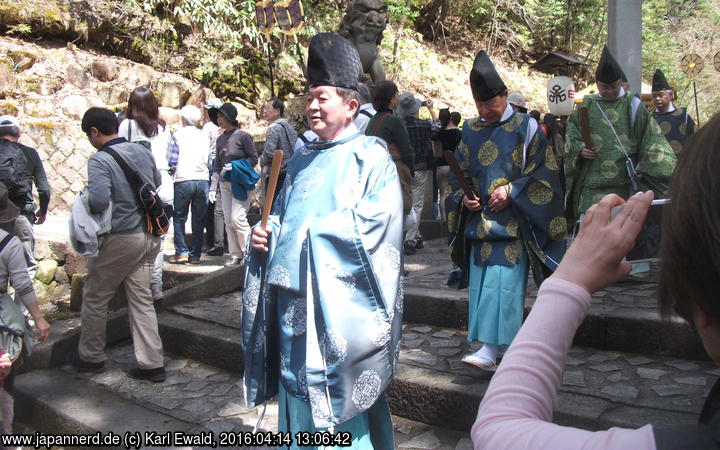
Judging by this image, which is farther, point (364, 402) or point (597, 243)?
point (364, 402)

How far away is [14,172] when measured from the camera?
594 cm

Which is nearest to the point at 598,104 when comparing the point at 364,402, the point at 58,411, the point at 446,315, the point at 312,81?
the point at 446,315

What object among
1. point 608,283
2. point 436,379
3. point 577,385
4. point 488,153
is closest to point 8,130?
point 488,153

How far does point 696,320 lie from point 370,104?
615cm

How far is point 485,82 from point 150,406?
315 centimetres

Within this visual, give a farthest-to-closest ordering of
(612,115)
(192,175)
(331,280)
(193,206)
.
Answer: (193,206), (192,175), (612,115), (331,280)

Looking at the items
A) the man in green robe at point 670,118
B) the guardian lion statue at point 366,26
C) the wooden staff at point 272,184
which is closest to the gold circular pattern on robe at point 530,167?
the wooden staff at point 272,184

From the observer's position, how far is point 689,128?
7.20m

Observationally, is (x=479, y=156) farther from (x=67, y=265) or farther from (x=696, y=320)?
(x=67, y=265)

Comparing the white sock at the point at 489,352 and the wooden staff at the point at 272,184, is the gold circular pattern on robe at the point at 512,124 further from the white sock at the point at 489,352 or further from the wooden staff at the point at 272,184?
the wooden staff at the point at 272,184

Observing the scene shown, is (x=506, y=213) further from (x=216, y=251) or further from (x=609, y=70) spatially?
(x=216, y=251)

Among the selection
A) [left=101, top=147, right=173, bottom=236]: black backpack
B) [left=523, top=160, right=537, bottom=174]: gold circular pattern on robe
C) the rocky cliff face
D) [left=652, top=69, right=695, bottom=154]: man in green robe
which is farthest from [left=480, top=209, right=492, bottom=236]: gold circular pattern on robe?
the rocky cliff face

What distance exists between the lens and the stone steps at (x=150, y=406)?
4027 mm

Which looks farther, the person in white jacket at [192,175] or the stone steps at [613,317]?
the person in white jacket at [192,175]
